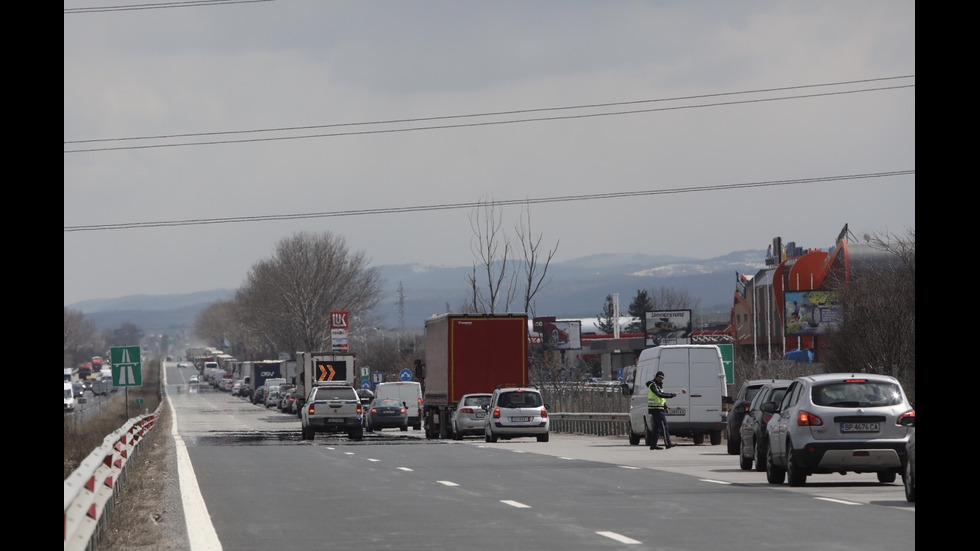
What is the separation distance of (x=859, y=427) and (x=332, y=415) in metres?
27.3

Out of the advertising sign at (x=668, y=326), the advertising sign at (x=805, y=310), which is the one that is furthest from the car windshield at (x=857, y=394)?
the advertising sign at (x=668, y=326)

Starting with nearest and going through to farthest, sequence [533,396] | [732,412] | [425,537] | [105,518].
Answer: [425,537]
[105,518]
[732,412]
[533,396]

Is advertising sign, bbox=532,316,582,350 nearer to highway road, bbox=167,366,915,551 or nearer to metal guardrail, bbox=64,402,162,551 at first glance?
highway road, bbox=167,366,915,551

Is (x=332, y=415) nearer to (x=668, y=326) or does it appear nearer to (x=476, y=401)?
(x=476, y=401)

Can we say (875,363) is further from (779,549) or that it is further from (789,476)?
(779,549)

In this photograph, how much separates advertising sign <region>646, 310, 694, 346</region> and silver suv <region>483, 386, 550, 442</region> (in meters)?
65.9

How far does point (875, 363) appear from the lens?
5178 centimetres

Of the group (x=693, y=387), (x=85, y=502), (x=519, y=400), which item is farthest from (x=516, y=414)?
(x=85, y=502)

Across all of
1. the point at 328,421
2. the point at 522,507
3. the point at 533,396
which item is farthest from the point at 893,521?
the point at 328,421

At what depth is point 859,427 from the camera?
20.8 m

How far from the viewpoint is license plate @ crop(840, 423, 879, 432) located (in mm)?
20750

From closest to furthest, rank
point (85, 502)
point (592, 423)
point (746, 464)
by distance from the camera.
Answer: point (85, 502) → point (746, 464) → point (592, 423)

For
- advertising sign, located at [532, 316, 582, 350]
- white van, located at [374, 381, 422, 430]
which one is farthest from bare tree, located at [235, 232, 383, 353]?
white van, located at [374, 381, 422, 430]

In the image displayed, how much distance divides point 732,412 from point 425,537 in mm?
18331
